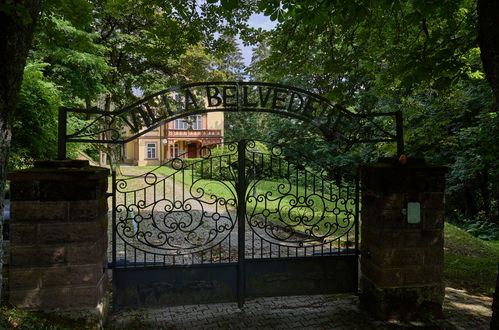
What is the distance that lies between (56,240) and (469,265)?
6.60 metres

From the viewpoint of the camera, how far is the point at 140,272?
413cm

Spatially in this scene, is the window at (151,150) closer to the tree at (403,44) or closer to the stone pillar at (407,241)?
the tree at (403,44)

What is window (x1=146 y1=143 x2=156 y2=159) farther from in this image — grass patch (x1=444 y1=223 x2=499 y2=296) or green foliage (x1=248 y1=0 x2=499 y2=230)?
grass patch (x1=444 y1=223 x2=499 y2=296)

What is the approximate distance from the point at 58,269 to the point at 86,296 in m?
0.40

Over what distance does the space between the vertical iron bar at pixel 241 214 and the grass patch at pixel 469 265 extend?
10.7ft

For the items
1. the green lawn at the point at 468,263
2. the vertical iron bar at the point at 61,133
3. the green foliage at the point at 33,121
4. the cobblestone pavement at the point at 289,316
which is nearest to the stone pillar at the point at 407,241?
the cobblestone pavement at the point at 289,316

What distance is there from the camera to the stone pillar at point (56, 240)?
3332mm

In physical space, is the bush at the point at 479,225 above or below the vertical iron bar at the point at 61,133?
below

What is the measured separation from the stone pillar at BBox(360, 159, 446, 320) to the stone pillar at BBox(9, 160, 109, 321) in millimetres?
3150

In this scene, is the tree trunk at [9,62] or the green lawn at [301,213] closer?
the tree trunk at [9,62]

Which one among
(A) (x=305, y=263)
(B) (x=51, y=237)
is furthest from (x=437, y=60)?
(B) (x=51, y=237)

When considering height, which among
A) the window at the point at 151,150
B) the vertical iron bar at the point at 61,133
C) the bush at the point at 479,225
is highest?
the window at the point at 151,150

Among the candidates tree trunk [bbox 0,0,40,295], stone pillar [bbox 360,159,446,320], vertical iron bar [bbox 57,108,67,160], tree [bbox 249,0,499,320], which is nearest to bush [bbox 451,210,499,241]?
tree [bbox 249,0,499,320]

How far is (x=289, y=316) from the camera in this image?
4.16 m
